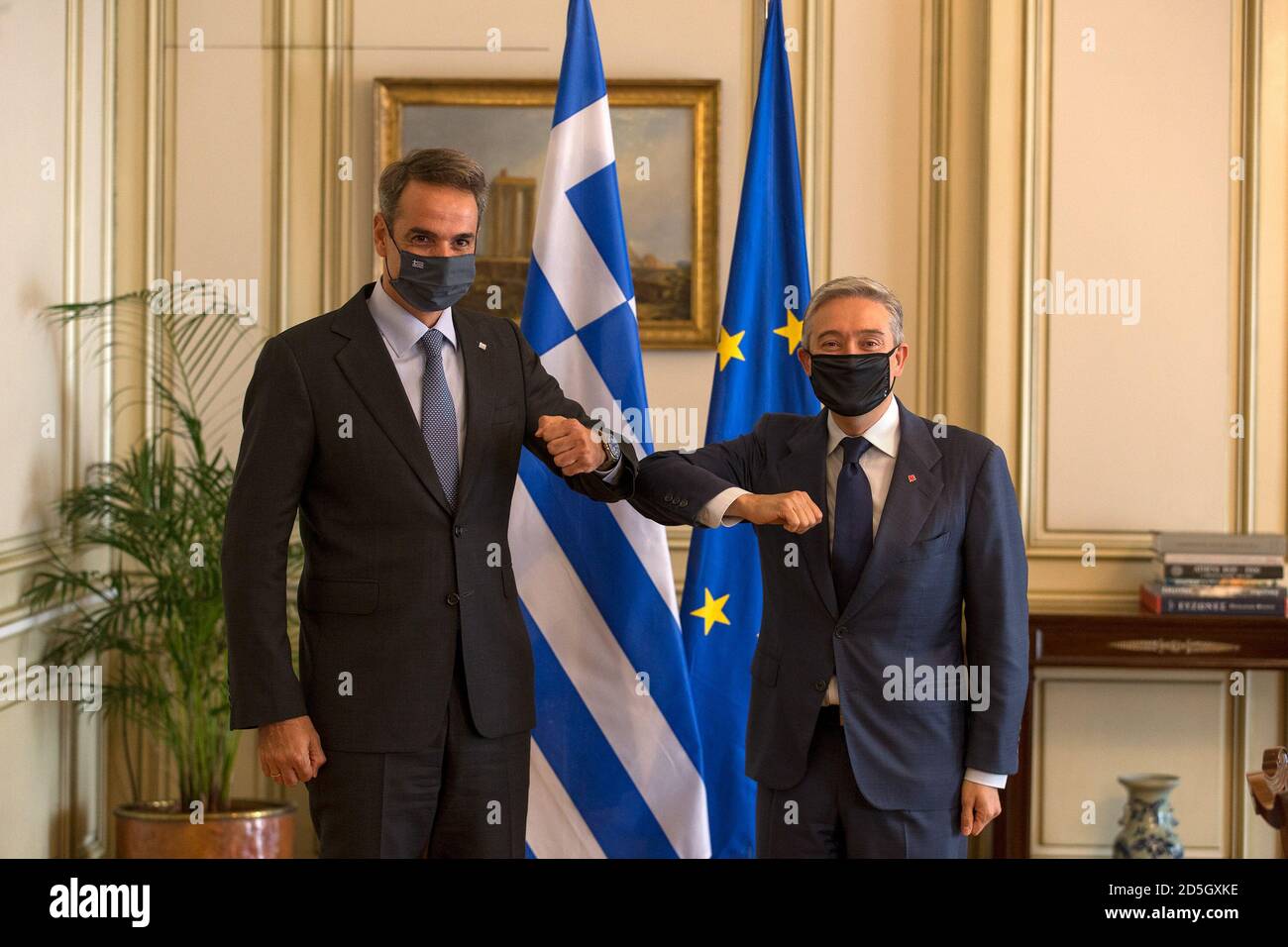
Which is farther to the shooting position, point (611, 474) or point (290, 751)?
point (611, 474)

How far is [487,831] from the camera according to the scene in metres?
2.09

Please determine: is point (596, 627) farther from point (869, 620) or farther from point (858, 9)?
point (858, 9)

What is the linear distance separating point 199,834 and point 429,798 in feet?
6.24

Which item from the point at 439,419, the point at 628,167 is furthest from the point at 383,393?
the point at 628,167

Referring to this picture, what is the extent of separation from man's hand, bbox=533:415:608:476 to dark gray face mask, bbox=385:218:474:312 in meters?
0.26

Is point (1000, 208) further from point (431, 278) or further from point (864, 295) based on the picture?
point (431, 278)

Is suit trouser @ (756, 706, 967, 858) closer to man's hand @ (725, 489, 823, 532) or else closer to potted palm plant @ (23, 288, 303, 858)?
man's hand @ (725, 489, 823, 532)

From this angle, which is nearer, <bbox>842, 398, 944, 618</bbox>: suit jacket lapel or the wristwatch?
<bbox>842, 398, 944, 618</bbox>: suit jacket lapel

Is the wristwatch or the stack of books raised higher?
the wristwatch

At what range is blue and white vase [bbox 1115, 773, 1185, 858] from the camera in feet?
13.0

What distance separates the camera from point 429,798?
209cm

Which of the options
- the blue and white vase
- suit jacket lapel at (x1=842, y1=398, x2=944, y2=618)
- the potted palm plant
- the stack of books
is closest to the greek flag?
suit jacket lapel at (x1=842, y1=398, x2=944, y2=618)

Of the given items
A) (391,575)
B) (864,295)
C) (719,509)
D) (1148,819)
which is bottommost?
(1148,819)
